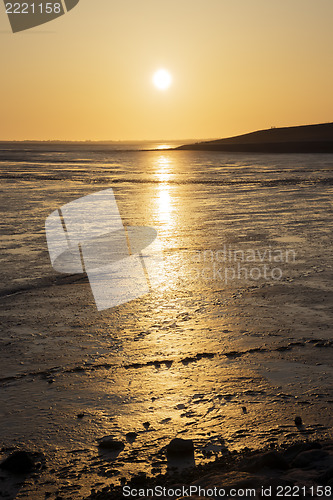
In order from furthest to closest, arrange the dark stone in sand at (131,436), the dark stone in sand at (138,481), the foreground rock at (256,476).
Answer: the dark stone in sand at (131,436)
the dark stone in sand at (138,481)
the foreground rock at (256,476)

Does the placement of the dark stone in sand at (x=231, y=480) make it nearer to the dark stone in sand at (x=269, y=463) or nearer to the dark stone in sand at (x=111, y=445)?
the dark stone in sand at (x=269, y=463)

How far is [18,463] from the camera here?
3648 millimetres

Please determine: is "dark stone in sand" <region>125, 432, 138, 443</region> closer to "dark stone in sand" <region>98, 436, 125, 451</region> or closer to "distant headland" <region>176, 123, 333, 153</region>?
"dark stone in sand" <region>98, 436, 125, 451</region>

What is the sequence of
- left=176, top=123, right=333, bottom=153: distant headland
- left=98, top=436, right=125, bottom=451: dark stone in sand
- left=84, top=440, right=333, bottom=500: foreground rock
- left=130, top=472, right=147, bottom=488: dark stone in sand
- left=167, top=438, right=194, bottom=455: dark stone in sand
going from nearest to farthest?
left=84, top=440, right=333, bottom=500: foreground rock, left=130, top=472, right=147, bottom=488: dark stone in sand, left=167, top=438, right=194, bottom=455: dark stone in sand, left=98, top=436, right=125, bottom=451: dark stone in sand, left=176, top=123, right=333, bottom=153: distant headland

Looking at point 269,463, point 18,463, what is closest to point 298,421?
point 269,463

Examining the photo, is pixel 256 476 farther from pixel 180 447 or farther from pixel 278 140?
pixel 278 140

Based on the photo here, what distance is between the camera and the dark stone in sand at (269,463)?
11.4 ft

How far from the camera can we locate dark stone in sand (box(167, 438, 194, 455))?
374 cm

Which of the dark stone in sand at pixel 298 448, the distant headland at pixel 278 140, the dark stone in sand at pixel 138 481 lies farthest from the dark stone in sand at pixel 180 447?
the distant headland at pixel 278 140

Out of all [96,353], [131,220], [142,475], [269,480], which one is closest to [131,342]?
[96,353]

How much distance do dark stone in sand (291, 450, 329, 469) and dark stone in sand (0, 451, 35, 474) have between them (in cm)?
171

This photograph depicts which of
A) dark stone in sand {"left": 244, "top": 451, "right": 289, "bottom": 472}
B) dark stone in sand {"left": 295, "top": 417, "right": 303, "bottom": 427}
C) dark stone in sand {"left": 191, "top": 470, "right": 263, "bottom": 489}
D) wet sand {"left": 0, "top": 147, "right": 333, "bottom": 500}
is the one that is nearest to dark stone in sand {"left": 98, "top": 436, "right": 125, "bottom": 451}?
wet sand {"left": 0, "top": 147, "right": 333, "bottom": 500}

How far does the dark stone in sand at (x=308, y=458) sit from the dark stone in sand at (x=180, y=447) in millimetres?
684

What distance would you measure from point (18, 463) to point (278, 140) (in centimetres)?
9653
